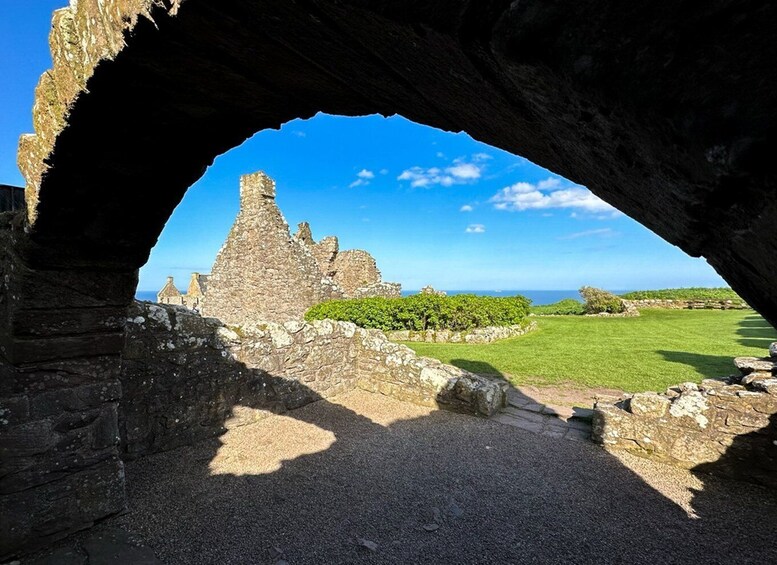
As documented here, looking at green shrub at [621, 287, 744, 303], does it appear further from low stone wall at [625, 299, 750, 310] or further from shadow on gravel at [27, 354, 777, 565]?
shadow on gravel at [27, 354, 777, 565]

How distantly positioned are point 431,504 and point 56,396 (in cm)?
382

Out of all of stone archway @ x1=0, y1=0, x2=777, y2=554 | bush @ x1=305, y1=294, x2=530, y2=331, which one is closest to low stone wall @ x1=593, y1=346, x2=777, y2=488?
stone archway @ x1=0, y1=0, x2=777, y2=554

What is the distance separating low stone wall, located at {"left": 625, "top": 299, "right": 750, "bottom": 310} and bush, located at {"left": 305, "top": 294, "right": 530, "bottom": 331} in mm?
14219

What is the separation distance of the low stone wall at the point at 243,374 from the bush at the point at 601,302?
17.9 meters

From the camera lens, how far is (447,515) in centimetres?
421

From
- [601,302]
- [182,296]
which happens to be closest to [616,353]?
[601,302]

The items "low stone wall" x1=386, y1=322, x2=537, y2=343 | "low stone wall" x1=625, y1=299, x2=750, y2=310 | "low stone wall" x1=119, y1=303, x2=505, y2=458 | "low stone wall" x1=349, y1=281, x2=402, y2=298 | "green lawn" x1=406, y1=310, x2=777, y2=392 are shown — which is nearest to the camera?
"low stone wall" x1=119, y1=303, x2=505, y2=458

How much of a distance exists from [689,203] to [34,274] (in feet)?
13.8

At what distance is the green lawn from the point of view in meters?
8.81

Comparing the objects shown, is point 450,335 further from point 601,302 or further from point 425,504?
point 601,302

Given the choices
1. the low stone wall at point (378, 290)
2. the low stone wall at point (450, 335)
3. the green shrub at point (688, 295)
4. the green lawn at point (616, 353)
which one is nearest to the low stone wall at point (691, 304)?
the green shrub at point (688, 295)

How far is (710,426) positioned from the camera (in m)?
4.93

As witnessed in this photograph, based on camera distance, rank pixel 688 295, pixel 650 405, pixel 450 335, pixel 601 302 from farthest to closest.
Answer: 1. pixel 688 295
2. pixel 601 302
3. pixel 450 335
4. pixel 650 405

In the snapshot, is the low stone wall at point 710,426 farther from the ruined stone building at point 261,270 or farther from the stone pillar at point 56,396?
the ruined stone building at point 261,270
